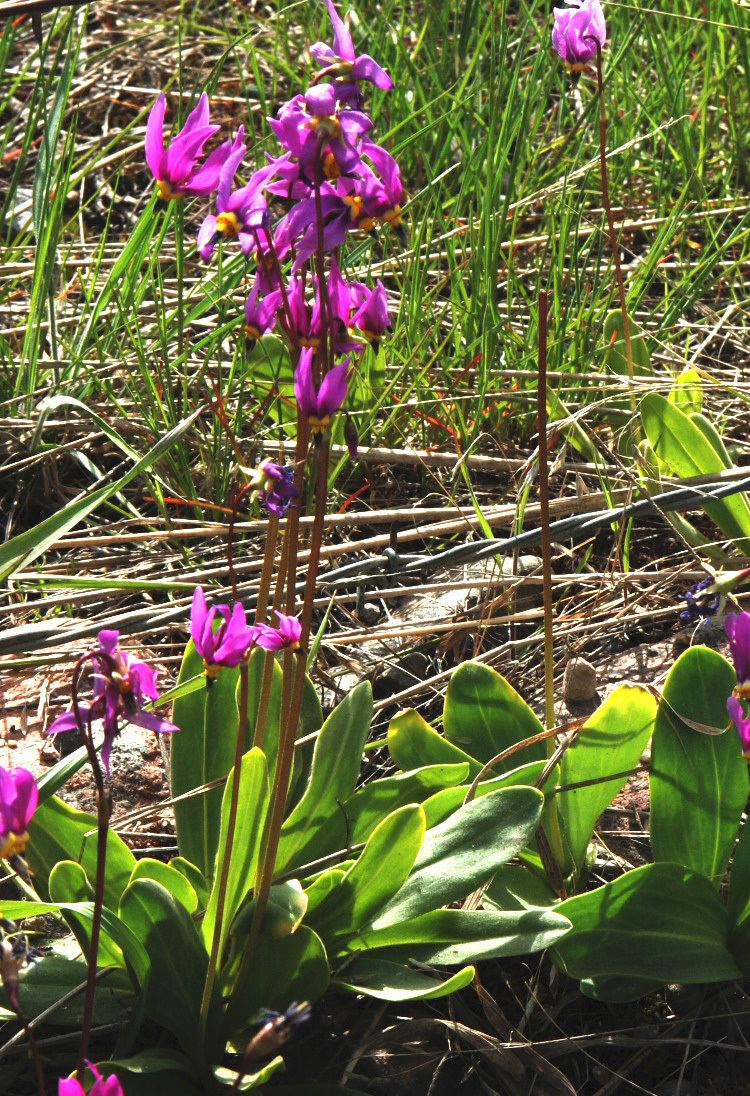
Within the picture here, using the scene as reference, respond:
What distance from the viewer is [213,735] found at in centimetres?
162

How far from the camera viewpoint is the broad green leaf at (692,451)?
2.12 metres

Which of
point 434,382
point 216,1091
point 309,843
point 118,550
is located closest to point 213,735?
point 309,843

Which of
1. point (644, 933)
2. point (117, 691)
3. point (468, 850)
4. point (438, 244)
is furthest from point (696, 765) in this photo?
point (438, 244)

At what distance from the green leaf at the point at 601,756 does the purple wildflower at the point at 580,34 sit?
3.57 ft

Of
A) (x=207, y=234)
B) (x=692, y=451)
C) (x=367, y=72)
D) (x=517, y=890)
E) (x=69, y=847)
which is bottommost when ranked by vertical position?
(x=517, y=890)

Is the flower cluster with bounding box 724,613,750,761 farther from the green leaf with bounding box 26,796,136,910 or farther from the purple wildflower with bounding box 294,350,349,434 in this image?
the green leaf with bounding box 26,796,136,910

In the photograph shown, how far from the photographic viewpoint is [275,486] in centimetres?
115

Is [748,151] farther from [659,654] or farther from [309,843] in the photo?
[309,843]

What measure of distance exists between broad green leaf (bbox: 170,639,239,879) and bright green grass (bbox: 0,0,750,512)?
756mm

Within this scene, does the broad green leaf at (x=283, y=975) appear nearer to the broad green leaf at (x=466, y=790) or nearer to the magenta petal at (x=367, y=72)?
the broad green leaf at (x=466, y=790)

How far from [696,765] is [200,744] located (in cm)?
67

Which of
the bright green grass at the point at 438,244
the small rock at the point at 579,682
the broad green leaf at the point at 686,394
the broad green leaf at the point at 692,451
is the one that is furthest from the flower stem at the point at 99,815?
the broad green leaf at the point at 686,394

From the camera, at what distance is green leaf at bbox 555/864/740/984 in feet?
4.67

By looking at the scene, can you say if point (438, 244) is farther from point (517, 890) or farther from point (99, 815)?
point (99, 815)
